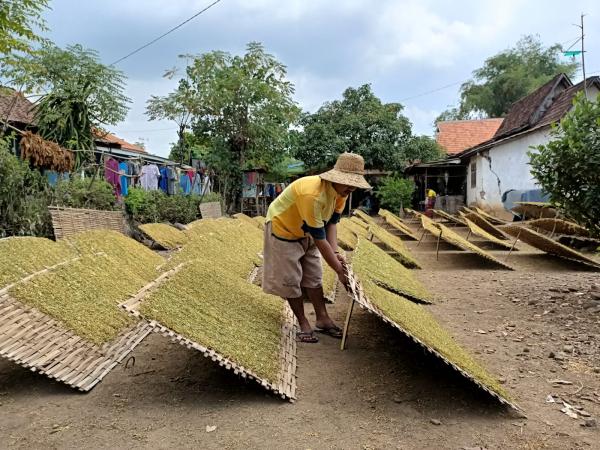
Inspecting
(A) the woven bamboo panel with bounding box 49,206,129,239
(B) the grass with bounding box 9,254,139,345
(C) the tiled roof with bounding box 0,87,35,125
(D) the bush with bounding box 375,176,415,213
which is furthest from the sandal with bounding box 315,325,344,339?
(D) the bush with bounding box 375,176,415,213

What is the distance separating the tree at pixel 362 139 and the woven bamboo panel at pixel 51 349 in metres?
18.9

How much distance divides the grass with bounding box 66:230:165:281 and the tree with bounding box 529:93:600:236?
4.16 metres

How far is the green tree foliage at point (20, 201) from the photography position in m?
7.07

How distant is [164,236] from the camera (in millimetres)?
9078

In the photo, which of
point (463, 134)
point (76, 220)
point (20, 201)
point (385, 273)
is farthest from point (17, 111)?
point (463, 134)

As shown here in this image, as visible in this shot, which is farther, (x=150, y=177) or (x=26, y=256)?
Result: (x=150, y=177)

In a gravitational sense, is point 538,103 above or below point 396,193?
above

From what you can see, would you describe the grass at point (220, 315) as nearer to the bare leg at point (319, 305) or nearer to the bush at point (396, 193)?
the bare leg at point (319, 305)

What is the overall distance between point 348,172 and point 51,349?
210cm

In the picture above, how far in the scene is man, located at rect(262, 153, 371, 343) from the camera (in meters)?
3.18

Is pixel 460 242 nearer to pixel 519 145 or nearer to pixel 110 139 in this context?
pixel 519 145

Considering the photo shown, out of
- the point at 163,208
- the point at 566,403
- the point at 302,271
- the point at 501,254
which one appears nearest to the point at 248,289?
the point at 302,271

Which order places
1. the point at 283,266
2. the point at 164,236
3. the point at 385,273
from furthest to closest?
the point at 164,236, the point at 385,273, the point at 283,266

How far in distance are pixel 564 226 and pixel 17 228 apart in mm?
9136
